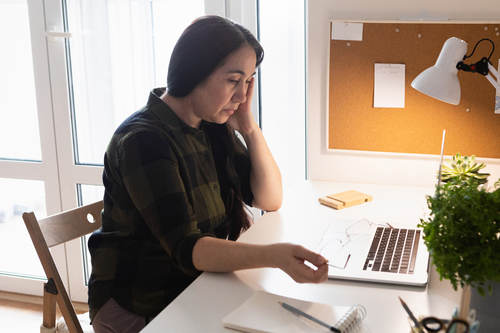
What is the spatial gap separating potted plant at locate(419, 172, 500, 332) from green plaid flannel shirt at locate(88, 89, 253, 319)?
53 cm

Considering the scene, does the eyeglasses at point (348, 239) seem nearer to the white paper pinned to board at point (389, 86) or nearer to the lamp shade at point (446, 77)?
the lamp shade at point (446, 77)

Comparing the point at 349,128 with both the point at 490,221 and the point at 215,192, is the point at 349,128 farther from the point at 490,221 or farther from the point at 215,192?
the point at 490,221

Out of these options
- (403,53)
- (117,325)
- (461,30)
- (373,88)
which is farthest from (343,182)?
(117,325)

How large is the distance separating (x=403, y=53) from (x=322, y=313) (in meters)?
1.12

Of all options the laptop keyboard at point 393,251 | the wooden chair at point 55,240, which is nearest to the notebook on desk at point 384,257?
the laptop keyboard at point 393,251

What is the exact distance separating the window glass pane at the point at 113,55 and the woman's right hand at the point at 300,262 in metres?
1.47

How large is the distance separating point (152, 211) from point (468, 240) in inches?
→ 25.6

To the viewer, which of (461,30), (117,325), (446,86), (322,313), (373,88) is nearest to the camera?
(322,313)

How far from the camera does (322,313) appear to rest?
85 cm

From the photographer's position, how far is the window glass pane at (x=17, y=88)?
2.32 meters

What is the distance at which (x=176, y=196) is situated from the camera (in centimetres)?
104

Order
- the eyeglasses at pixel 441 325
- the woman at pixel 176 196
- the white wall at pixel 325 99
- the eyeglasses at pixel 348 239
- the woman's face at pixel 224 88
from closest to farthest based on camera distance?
1. the eyeglasses at pixel 441 325
2. the woman at pixel 176 196
3. the eyeglasses at pixel 348 239
4. the woman's face at pixel 224 88
5. the white wall at pixel 325 99

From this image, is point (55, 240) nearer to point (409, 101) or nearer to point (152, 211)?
point (152, 211)

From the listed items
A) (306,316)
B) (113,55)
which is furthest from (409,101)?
(113,55)
